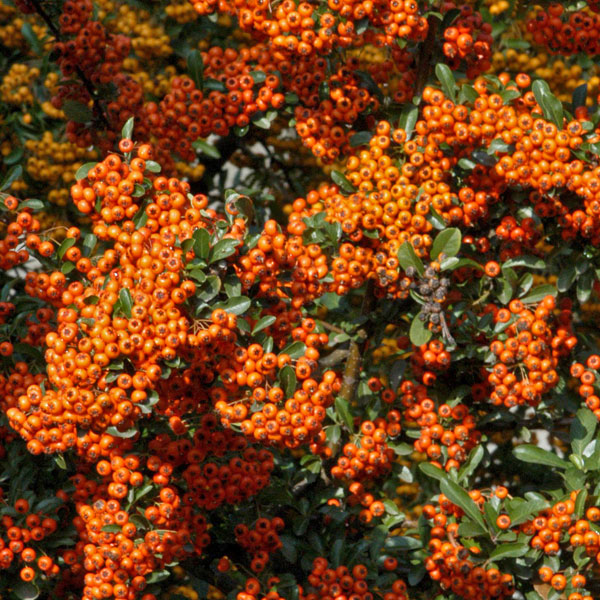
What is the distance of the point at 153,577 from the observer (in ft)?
16.1

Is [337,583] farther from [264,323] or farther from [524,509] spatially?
[264,323]

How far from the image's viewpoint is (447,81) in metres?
5.04

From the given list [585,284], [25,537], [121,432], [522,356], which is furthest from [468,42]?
[25,537]

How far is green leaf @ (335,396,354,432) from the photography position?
528cm

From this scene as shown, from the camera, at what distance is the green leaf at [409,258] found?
480 centimetres

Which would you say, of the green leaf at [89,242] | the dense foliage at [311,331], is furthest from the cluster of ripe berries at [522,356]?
the green leaf at [89,242]

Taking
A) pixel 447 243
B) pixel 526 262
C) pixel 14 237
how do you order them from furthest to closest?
pixel 526 262 → pixel 447 243 → pixel 14 237

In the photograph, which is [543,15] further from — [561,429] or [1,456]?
[1,456]

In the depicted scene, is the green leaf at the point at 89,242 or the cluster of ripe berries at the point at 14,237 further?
the green leaf at the point at 89,242

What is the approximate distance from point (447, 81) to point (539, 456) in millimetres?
1828

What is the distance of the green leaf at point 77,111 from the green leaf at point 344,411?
196cm

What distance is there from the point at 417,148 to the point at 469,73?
685 mm

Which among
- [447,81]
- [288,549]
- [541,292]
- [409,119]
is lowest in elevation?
[288,549]

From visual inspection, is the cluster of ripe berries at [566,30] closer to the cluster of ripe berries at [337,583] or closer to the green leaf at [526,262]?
the green leaf at [526,262]
